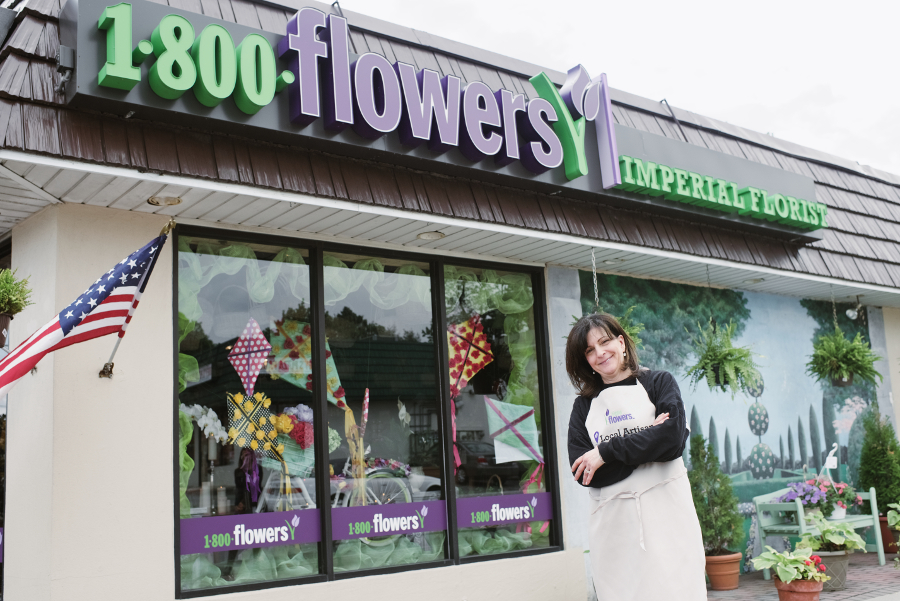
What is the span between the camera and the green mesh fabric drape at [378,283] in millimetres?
6602

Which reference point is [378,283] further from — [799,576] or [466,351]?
[799,576]

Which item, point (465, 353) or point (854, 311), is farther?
point (854, 311)

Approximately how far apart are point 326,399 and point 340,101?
240cm

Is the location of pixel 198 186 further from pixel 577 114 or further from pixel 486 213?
pixel 577 114

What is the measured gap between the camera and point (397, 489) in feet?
21.6

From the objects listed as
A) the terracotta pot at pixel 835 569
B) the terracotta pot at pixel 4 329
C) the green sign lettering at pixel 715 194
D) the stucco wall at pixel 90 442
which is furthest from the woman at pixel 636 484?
the terracotta pot at pixel 835 569

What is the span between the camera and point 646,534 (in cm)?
296

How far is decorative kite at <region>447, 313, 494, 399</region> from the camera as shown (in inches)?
282

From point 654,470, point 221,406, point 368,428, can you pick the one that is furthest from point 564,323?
point 654,470

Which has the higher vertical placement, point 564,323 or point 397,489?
point 564,323

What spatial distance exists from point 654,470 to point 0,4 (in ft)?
18.3

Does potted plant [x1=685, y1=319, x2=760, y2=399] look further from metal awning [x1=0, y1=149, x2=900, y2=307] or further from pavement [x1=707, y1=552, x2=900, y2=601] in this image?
pavement [x1=707, y1=552, x2=900, y2=601]

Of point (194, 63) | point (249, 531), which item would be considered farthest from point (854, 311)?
point (194, 63)

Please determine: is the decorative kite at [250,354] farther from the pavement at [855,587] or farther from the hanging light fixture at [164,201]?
the pavement at [855,587]
